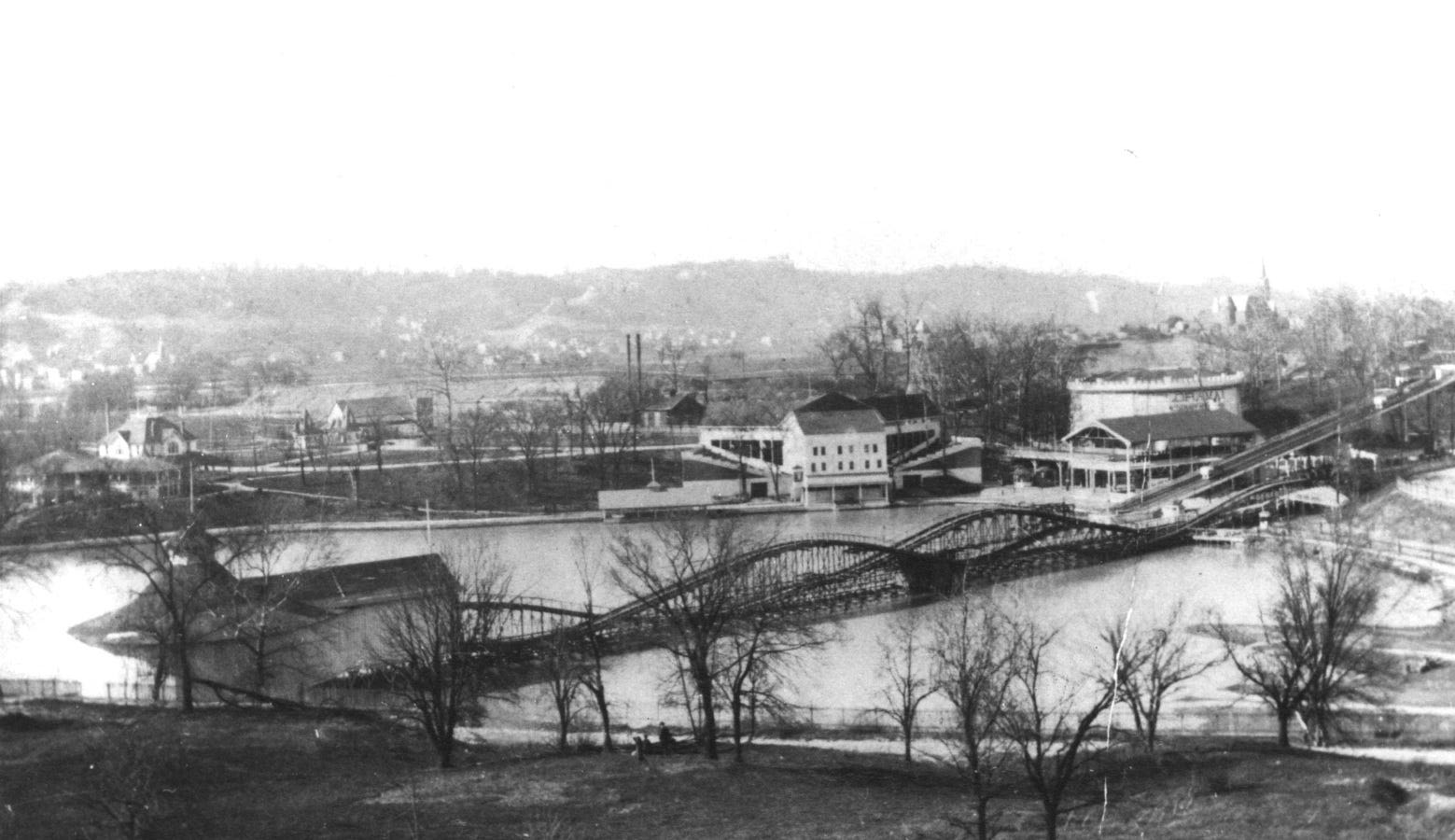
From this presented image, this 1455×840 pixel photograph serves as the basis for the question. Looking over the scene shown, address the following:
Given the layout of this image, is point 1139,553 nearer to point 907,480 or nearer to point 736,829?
point 907,480

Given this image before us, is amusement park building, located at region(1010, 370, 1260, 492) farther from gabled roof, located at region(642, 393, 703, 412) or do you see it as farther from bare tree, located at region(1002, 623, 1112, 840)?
gabled roof, located at region(642, 393, 703, 412)

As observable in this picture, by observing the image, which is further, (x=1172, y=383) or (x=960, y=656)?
(x=1172, y=383)

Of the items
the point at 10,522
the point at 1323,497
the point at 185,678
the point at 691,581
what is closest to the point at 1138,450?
the point at 1323,497

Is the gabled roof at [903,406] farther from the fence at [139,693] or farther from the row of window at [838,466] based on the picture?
the fence at [139,693]

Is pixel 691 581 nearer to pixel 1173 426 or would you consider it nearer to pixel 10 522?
pixel 1173 426

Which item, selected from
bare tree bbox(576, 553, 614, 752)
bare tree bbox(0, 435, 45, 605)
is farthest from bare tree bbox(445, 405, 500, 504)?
bare tree bbox(0, 435, 45, 605)

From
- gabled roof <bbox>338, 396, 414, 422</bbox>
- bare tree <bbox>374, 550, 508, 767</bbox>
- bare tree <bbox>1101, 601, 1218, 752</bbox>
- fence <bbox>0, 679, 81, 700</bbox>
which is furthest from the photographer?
fence <bbox>0, 679, 81, 700</bbox>
